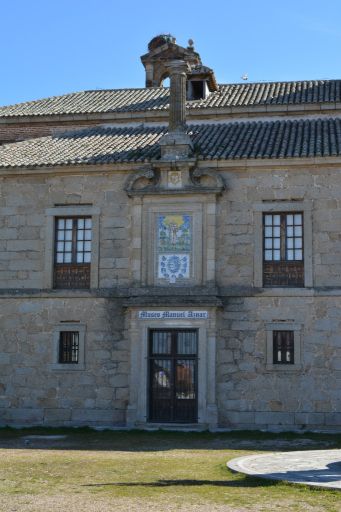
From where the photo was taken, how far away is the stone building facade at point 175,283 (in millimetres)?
20922

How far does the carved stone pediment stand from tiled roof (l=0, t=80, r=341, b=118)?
5.02 m

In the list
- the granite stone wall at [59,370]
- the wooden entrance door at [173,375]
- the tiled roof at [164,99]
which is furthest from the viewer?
the tiled roof at [164,99]

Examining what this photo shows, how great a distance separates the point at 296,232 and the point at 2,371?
27.9ft

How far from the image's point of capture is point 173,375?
70.4 feet

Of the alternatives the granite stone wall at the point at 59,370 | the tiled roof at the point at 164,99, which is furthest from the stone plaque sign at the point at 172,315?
the tiled roof at the point at 164,99

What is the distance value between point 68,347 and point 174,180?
17.0 feet

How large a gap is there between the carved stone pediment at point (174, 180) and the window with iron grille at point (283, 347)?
→ 13.1 feet

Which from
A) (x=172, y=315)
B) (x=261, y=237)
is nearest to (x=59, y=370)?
(x=172, y=315)

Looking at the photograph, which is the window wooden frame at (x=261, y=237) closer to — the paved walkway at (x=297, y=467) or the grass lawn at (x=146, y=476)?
the grass lawn at (x=146, y=476)

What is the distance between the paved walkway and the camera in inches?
461

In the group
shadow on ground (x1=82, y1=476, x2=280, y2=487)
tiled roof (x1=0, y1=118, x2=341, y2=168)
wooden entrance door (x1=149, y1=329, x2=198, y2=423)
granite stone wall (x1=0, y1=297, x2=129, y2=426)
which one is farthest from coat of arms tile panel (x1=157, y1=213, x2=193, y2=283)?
shadow on ground (x1=82, y1=476, x2=280, y2=487)

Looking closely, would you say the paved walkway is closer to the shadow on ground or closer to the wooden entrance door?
the shadow on ground

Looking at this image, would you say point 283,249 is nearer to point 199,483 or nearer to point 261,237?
point 261,237

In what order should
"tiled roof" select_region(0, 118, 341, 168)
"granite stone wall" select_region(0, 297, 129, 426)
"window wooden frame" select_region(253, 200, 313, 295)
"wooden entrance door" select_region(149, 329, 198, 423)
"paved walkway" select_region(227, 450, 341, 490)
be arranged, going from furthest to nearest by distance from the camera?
"tiled roof" select_region(0, 118, 341, 168) → "granite stone wall" select_region(0, 297, 129, 426) → "wooden entrance door" select_region(149, 329, 198, 423) → "window wooden frame" select_region(253, 200, 313, 295) → "paved walkway" select_region(227, 450, 341, 490)
